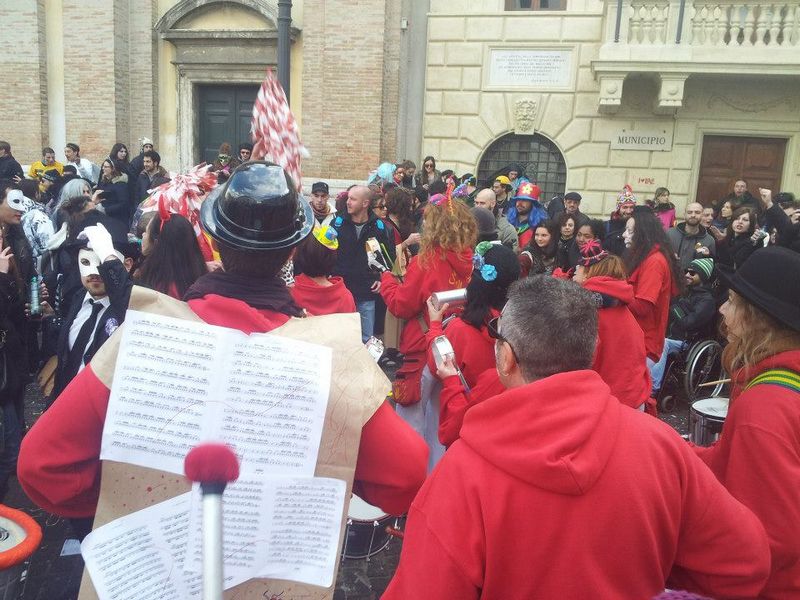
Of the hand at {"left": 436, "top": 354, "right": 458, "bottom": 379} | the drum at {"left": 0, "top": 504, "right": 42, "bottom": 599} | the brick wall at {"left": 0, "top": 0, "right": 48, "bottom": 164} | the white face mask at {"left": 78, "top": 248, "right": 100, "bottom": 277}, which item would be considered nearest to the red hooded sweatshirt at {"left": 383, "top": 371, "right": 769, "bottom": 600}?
the hand at {"left": 436, "top": 354, "right": 458, "bottom": 379}

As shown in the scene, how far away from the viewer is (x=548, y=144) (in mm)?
13703

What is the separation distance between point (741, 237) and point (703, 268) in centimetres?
88

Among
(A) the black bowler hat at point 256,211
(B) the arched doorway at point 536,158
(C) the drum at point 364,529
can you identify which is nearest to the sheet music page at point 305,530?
(A) the black bowler hat at point 256,211

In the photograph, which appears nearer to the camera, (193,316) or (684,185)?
(193,316)

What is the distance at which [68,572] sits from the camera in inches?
135

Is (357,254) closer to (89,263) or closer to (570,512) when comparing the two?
(89,263)

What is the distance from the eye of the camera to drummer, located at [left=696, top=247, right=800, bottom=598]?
1.67 meters

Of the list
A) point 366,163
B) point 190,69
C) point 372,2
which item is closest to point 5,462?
point 366,163

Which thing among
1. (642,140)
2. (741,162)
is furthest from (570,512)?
(741,162)

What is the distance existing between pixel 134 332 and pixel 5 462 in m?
2.87

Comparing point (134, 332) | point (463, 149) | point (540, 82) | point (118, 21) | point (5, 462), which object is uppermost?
point (118, 21)

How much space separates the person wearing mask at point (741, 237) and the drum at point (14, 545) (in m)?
6.43

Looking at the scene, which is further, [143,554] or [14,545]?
[14,545]

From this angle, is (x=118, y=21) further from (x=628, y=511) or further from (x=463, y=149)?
(x=628, y=511)
